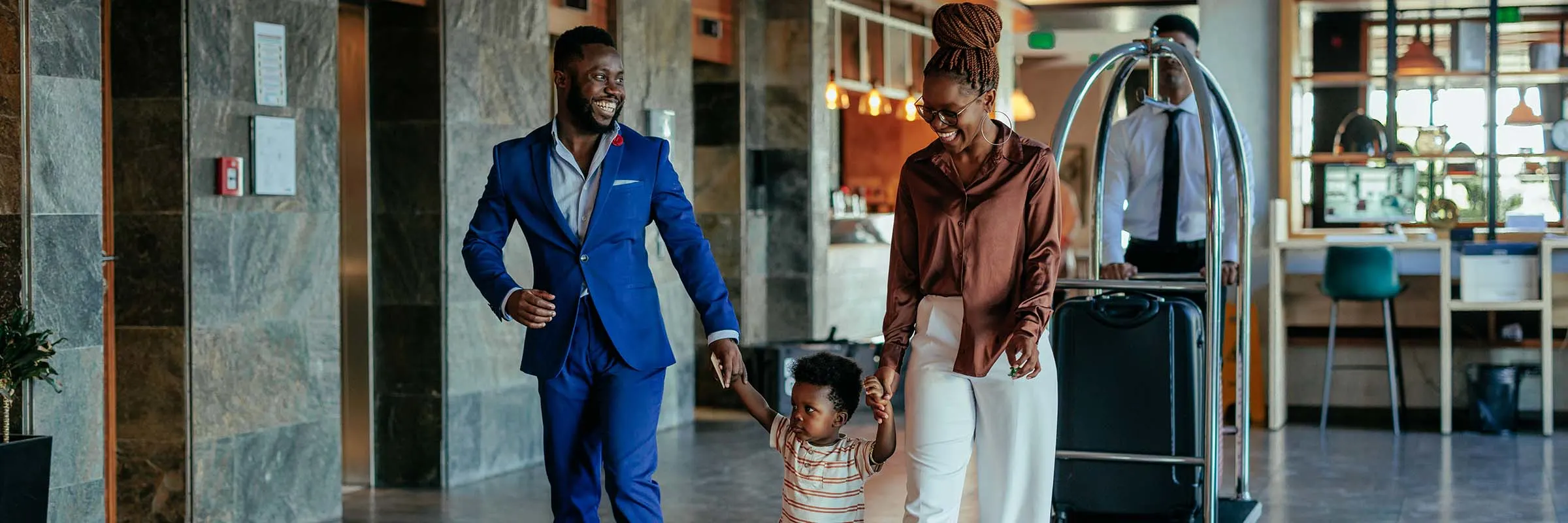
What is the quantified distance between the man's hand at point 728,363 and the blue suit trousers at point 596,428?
0.16 meters

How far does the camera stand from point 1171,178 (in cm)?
579

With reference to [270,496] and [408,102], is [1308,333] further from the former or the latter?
[270,496]

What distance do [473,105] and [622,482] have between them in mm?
3514

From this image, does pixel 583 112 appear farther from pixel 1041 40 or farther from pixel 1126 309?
pixel 1041 40

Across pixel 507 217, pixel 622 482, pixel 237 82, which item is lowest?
pixel 622 482

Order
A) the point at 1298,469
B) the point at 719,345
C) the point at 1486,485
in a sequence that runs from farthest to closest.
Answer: the point at 1298,469
the point at 1486,485
the point at 719,345

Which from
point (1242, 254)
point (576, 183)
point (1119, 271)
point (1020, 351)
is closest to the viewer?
point (1020, 351)

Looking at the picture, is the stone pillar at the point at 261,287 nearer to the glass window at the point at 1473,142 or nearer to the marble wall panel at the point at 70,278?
the marble wall panel at the point at 70,278

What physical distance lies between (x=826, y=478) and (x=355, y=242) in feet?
12.6

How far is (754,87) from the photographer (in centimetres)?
1006

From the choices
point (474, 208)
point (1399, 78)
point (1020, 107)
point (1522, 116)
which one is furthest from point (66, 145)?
point (1020, 107)

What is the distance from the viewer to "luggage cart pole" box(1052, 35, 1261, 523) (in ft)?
14.8

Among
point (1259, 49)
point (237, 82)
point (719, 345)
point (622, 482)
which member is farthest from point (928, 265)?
point (1259, 49)

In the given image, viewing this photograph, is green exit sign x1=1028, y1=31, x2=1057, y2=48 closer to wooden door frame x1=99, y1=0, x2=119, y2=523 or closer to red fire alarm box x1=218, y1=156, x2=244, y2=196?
red fire alarm box x1=218, y1=156, x2=244, y2=196
